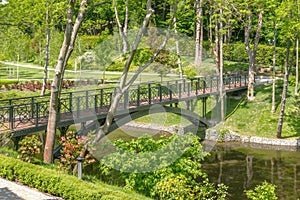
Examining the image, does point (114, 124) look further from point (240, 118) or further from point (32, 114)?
point (240, 118)

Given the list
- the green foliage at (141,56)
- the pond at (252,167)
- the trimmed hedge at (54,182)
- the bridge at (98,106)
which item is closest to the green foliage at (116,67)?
the green foliage at (141,56)

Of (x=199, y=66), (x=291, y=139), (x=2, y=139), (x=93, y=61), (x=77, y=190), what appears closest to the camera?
(x=77, y=190)

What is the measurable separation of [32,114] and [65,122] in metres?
1.23

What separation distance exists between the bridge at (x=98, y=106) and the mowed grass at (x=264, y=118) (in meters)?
1.74

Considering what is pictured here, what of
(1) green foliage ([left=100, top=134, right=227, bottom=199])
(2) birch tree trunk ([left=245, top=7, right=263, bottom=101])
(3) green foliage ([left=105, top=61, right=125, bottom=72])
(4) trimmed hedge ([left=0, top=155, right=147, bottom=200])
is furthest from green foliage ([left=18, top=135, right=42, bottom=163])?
(3) green foliage ([left=105, top=61, right=125, bottom=72])

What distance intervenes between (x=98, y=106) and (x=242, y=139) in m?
10.6

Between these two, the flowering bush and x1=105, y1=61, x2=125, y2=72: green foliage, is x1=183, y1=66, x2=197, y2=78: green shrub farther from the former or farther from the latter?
the flowering bush

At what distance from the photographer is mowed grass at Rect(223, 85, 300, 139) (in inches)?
1037

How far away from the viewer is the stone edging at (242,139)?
24734 mm

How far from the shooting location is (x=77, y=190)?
9953 millimetres

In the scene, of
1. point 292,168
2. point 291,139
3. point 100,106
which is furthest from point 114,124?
point 291,139

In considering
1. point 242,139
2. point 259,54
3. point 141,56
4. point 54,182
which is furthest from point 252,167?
point 259,54

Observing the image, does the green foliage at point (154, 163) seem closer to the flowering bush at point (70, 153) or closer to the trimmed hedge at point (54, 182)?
the flowering bush at point (70, 153)

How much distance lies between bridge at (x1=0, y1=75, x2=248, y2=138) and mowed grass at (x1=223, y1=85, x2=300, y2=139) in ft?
5.70
